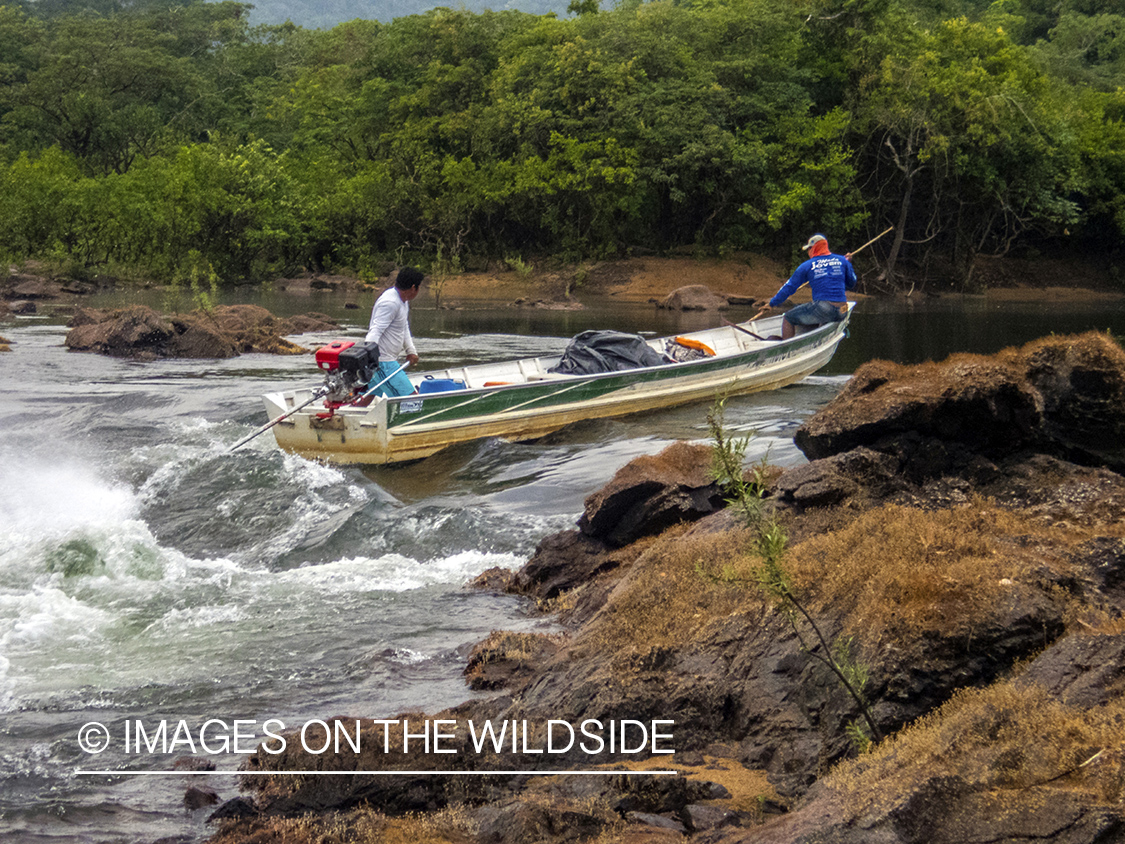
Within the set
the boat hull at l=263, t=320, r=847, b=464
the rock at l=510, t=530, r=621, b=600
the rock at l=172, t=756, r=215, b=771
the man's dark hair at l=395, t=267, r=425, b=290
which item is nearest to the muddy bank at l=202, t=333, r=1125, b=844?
the rock at l=172, t=756, r=215, b=771

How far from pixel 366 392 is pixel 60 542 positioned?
411cm

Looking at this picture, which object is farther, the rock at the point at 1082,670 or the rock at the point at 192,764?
the rock at the point at 192,764

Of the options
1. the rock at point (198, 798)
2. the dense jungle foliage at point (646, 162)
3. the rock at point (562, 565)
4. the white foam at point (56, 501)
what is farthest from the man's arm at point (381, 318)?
the dense jungle foliage at point (646, 162)

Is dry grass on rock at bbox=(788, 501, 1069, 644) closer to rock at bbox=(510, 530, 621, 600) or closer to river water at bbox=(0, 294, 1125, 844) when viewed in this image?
river water at bbox=(0, 294, 1125, 844)

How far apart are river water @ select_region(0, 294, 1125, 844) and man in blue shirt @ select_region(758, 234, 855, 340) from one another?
1.25m

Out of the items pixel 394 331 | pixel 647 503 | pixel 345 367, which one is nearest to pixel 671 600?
pixel 647 503

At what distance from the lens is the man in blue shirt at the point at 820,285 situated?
1734 centimetres

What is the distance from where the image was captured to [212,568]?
9.77 meters

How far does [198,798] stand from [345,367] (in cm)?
788

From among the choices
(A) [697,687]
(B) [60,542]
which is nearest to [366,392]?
(B) [60,542]

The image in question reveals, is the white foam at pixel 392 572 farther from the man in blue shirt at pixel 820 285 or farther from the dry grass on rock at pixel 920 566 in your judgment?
the man in blue shirt at pixel 820 285

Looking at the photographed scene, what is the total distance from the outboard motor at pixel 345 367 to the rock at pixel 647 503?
4.56 meters

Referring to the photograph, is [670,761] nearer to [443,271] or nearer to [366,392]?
[366,392]

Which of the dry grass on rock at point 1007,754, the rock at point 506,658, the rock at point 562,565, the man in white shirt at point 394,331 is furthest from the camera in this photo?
the man in white shirt at point 394,331
